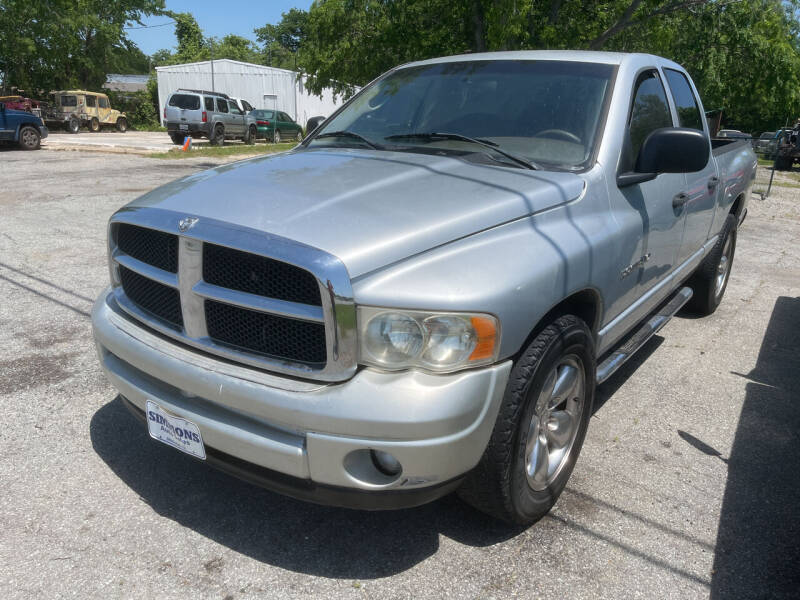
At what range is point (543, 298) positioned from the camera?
7.68 feet

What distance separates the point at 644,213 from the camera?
3.26 m

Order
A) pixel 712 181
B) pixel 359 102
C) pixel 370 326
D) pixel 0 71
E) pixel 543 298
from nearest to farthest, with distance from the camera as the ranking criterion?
pixel 370 326 < pixel 543 298 < pixel 359 102 < pixel 712 181 < pixel 0 71

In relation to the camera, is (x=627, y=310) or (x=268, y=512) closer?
(x=268, y=512)

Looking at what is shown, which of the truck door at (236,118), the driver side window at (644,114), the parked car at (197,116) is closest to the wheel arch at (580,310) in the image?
the driver side window at (644,114)

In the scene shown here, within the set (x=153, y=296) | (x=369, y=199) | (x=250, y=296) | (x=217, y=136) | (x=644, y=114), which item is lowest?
→ (x=217, y=136)

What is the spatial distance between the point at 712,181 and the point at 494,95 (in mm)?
1910

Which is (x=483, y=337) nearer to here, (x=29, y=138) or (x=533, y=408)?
(x=533, y=408)

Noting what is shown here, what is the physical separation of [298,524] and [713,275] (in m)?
4.06

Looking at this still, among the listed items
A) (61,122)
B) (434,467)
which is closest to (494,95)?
(434,467)

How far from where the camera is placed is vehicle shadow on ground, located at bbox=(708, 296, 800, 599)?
2.49 m

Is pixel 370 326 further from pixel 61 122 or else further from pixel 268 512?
pixel 61 122

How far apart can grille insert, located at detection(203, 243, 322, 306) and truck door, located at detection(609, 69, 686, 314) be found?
59.3 inches

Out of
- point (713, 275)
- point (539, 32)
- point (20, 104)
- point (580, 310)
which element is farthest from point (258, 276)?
point (20, 104)

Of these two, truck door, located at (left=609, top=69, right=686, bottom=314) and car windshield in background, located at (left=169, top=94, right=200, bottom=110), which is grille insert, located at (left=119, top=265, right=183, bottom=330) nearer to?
truck door, located at (left=609, top=69, right=686, bottom=314)
